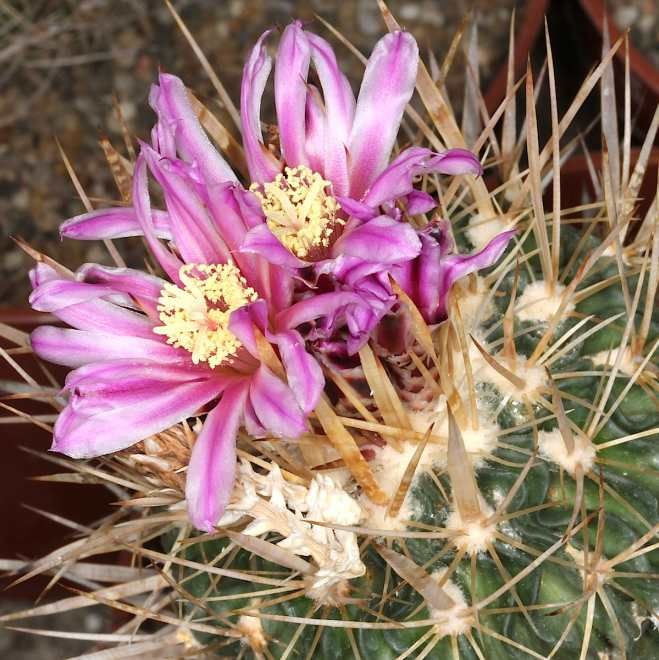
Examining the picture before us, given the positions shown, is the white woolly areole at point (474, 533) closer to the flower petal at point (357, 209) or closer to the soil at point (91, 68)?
the flower petal at point (357, 209)

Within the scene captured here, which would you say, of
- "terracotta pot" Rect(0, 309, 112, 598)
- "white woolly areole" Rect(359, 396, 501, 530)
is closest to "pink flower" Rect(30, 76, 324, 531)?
"white woolly areole" Rect(359, 396, 501, 530)

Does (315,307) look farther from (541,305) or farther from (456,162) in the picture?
(541,305)

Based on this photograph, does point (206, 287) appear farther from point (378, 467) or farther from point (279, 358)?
point (378, 467)

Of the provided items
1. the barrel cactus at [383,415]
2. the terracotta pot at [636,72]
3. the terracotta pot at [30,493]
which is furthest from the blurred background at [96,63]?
the barrel cactus at [383,415]

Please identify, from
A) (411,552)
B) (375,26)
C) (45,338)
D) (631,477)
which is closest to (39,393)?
(45,338)

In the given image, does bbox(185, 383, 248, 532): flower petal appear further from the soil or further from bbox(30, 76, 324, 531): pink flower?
the soil

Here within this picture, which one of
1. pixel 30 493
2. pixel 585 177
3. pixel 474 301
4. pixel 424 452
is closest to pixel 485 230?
pixel 474 301
